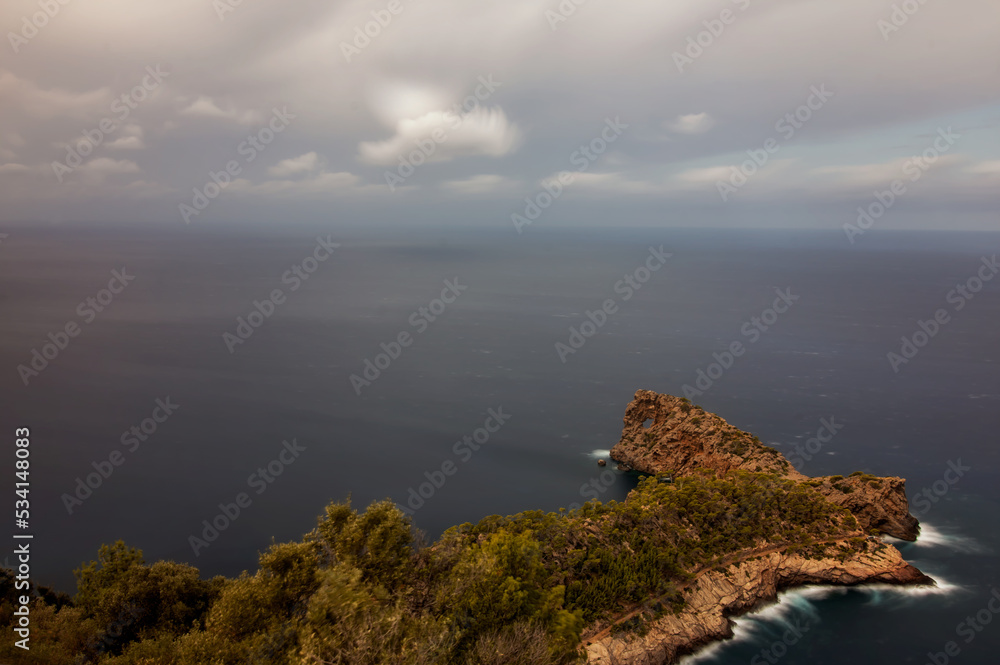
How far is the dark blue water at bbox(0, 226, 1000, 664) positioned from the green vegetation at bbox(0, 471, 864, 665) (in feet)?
26.0

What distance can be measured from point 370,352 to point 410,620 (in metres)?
98.9

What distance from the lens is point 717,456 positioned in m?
58.4

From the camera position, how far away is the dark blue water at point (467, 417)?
50.3 meters

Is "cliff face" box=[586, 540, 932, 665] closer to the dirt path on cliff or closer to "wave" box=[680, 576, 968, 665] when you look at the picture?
the dirt path on cliff

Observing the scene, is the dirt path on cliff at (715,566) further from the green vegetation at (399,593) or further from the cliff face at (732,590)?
the green vegetation at (399,593)

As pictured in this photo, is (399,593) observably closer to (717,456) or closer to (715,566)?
(715,566)

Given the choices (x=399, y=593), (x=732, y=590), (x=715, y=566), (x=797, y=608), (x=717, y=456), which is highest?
(x=717, y=456)

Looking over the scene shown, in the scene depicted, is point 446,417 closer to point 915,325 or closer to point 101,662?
point 101,662

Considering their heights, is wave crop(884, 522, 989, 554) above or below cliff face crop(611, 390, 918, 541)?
below

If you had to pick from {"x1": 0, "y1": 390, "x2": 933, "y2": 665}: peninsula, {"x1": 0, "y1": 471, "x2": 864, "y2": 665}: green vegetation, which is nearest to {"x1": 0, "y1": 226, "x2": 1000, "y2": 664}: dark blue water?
{"x1": 0, "y1": 390, "x2": 933, "y2": 665}: peninsula

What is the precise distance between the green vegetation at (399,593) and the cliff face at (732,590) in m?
1.11

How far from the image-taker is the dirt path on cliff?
3470 cm

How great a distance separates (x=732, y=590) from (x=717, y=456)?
754 inches

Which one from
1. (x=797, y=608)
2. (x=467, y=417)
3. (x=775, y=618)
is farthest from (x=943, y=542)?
(x=467, y=417)
